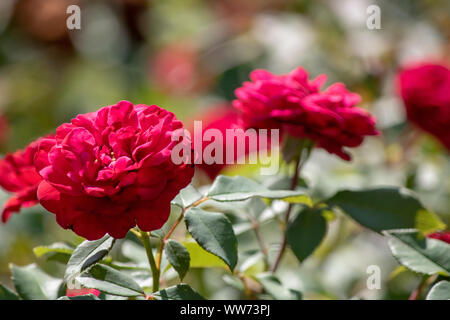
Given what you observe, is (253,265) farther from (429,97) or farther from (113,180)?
(429,97)

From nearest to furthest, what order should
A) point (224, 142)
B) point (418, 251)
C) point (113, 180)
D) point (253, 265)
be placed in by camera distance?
point (113, 180) < point (418, 251) < point (253, 265) < point (224, 142)

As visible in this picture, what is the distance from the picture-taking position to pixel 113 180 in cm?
52

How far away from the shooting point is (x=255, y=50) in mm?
1475

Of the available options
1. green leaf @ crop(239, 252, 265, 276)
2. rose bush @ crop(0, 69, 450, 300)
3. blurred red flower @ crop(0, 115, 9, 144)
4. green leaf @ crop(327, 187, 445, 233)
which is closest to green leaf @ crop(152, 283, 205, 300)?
rose bush @ crop(0, 69, 450, 300)

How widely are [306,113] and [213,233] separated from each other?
18 centimetres

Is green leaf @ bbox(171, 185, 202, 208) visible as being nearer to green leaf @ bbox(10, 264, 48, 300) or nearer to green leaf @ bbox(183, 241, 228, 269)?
green leaf @ bbox(183, 241, 228, 269)

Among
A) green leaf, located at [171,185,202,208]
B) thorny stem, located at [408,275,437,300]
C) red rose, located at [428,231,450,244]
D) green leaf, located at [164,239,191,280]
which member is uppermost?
green leaf, located at [171,185,202,208]

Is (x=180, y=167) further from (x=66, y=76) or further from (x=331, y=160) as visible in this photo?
(x=66, y=76)

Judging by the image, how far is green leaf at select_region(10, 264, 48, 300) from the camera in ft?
2.11

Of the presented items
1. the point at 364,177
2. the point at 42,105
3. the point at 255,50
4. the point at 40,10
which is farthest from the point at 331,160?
the point at 40,10

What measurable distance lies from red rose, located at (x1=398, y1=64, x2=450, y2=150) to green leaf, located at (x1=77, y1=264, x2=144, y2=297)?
0.57 metres

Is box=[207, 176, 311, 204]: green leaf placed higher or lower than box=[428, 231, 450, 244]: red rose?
higher

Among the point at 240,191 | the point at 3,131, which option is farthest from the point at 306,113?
the point at 3,131

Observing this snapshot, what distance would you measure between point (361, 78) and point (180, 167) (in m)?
0.90
